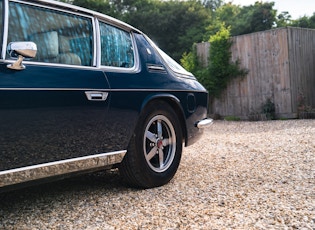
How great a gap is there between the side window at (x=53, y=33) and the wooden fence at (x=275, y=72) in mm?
9166

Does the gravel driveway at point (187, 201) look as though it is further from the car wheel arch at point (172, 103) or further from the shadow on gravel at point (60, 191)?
the car wheel arch at point (172, 103)

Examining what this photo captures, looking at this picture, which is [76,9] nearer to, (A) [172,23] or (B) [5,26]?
(B) [5,26]

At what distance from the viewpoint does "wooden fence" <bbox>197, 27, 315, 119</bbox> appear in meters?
11.5

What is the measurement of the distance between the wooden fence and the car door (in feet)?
30.1

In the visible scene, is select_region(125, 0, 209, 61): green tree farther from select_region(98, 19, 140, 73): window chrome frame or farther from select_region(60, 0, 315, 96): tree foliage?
select_region(98, 19, 140, 73): window chrome frame

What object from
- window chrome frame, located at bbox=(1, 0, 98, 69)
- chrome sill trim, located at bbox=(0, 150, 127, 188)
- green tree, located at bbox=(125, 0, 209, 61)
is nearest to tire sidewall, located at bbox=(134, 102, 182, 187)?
chrome sill trim, located at bbox=(0, 150, 127, 188)

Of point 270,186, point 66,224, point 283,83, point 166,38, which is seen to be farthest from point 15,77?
point 166,38

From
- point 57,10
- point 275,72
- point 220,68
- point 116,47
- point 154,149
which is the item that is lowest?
point 154,149

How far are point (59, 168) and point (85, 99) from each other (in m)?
0.55

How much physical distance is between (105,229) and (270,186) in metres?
1.78

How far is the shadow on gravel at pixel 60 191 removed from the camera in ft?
11.0

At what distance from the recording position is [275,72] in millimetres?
11742

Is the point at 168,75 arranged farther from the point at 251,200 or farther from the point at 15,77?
the point at 15,77

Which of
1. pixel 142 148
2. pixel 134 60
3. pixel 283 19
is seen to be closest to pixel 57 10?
pixel 134 60
